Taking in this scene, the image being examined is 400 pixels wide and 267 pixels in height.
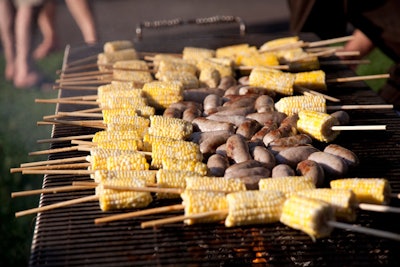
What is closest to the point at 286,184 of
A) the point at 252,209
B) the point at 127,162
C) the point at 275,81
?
the point at 252,209

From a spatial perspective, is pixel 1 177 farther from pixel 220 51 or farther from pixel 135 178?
pixel 135 178

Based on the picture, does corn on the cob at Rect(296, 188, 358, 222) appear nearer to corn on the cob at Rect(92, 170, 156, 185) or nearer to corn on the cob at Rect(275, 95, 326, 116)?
Answer: corn on the cob at Rect(92, 170, 156, 185)

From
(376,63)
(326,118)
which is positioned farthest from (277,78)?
(376,63)

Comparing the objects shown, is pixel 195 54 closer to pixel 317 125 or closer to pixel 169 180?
pixel 317 125

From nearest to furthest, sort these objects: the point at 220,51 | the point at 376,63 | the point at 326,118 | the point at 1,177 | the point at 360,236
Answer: the point at 360,236 < the point at 326,118 < the point at 220,51 < the point at 1,177 < the point at 376,63

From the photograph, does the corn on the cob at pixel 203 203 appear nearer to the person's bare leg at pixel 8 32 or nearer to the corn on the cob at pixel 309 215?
the corn on the cob at pixel 309 215

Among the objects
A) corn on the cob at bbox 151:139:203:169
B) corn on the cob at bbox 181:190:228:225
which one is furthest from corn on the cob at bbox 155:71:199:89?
corn on the cob at bbox 181:190:228:225

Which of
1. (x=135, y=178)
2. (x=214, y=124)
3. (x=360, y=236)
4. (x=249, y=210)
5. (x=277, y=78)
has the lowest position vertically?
(x=360, y=236)
